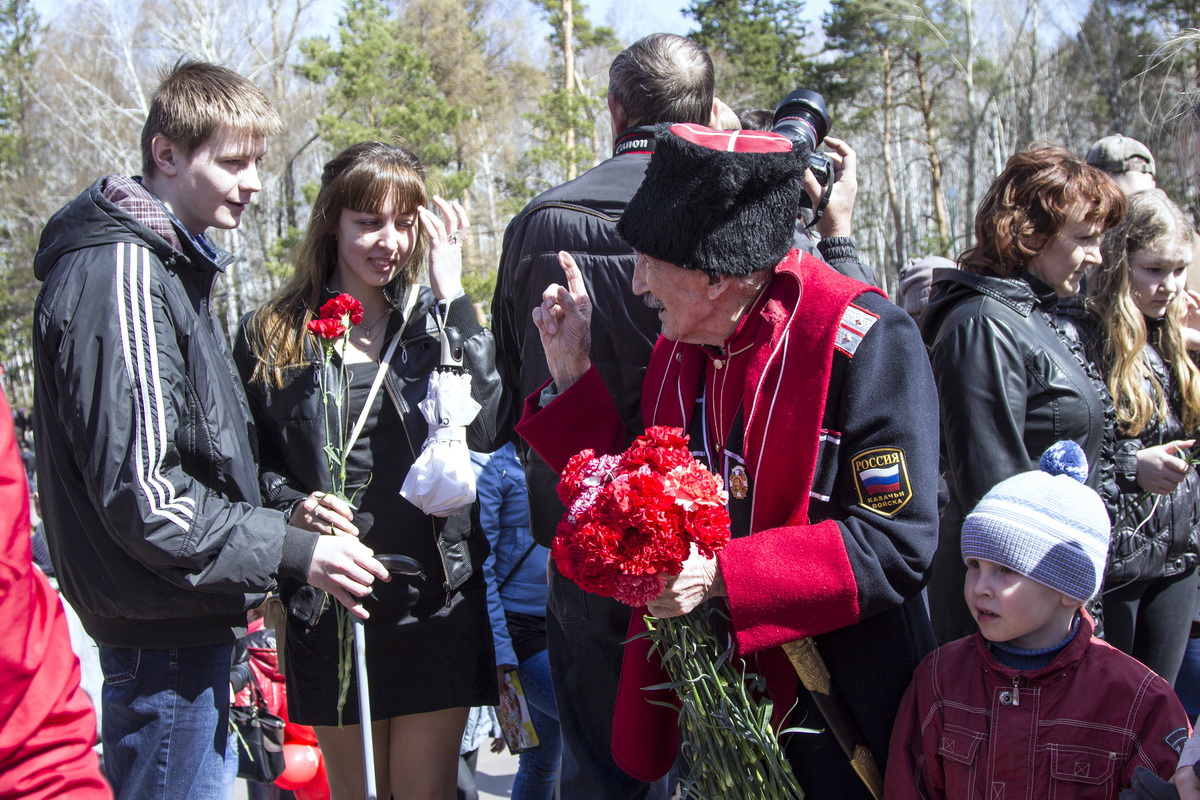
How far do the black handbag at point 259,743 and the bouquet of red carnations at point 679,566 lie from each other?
77.5 inches

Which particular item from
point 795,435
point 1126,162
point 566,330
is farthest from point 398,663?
point 1126,162

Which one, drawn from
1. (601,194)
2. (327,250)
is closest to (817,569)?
(601,194)

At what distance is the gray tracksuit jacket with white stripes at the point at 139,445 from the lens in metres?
2.17

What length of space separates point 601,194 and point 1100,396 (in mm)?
1557

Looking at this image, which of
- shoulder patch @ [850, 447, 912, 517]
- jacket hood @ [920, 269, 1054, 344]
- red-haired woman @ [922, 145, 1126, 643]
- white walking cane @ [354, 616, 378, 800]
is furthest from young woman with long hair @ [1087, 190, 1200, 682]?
white walking cane @ [354, 616, 378, 800]

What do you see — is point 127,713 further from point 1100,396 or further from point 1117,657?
point 1100,396

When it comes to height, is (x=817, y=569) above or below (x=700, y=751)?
above

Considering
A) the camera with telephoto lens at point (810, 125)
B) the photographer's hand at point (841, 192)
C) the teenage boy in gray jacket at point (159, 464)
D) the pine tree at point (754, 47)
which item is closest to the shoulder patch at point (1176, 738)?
the camera with telephoto lens at point (810, 125)

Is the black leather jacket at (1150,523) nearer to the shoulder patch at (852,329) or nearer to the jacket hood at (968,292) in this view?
the jacket hood at (968,292)

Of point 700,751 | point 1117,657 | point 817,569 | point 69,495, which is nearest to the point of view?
point 817,569

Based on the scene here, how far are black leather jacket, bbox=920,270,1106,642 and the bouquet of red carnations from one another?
1.05m

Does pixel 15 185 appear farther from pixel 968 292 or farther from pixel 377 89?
pixel 968 292

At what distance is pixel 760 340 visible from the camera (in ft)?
6.23

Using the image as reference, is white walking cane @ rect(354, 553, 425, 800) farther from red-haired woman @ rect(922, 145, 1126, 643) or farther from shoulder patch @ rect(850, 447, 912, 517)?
red-haired woman @ rect(922, 145, 1126, 643)
